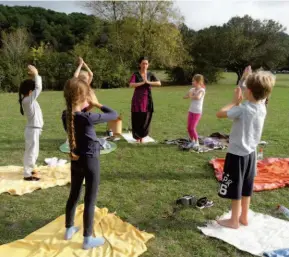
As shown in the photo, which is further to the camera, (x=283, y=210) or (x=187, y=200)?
(x=187, y=200)

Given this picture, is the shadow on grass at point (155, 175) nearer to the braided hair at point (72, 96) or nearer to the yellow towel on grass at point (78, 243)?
the yellow towel on grass at point (78, 243)

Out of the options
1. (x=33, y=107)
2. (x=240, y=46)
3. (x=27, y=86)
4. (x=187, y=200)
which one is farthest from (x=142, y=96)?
(x=240, y=46)

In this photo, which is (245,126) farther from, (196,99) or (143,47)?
(143,47)

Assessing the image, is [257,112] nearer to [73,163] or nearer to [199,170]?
[73,163]

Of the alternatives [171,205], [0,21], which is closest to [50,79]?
[0,21]

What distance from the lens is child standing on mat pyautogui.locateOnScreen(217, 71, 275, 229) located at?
3496mm

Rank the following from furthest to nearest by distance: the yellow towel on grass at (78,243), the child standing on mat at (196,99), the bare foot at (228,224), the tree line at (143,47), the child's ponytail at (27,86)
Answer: the tree line at (143,47) < the child standing on mat at (196,99) < the child's ponytail at (27,86) < the bare foot at (228,224) < the yellow towel on grass at (78,243)

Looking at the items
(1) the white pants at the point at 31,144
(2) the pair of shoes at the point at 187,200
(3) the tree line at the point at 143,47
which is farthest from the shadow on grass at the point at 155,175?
(3) the tree line at the point at 143,47

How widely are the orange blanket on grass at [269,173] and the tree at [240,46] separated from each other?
29931 millimetres

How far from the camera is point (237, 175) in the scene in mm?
3729

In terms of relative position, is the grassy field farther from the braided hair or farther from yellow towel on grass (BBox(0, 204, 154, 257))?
the braided hair

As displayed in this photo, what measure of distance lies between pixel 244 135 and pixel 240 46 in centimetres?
3439

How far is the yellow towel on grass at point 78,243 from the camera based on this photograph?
11.0ft

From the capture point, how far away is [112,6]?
34281 millimetres
